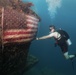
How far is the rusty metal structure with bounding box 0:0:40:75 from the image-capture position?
18.2ft

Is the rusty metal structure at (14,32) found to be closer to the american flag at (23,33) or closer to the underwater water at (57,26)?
the american flag at (23,33)

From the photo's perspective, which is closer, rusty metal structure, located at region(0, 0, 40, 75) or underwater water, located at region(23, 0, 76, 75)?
rusty metal structure, located at region(0, 0, 40, 75)

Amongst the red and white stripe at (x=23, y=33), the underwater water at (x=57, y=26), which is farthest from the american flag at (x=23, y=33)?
the underwater water at (x=57, y=26)

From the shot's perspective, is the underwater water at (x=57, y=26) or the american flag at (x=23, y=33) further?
the underwater water at (x=57, y=26)

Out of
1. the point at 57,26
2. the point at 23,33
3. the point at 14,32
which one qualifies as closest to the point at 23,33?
the point at 23,33

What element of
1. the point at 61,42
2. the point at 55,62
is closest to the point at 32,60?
the point at 61,42

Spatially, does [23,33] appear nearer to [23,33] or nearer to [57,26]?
[23,33]

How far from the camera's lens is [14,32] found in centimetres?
575

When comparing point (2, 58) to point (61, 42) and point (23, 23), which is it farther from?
point (61, 42)

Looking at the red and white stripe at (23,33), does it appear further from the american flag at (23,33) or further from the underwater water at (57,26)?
the underwater water at (57,26)

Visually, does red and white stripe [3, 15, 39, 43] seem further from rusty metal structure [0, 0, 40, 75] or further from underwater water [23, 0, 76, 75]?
underwater water [23, 0, 76, 75]

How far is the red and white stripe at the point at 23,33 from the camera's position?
18.5 ft

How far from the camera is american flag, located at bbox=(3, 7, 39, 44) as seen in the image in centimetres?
563

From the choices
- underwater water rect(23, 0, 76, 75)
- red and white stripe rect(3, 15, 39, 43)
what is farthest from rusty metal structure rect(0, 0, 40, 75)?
underwater water rect(23, 0, 76, 75)
